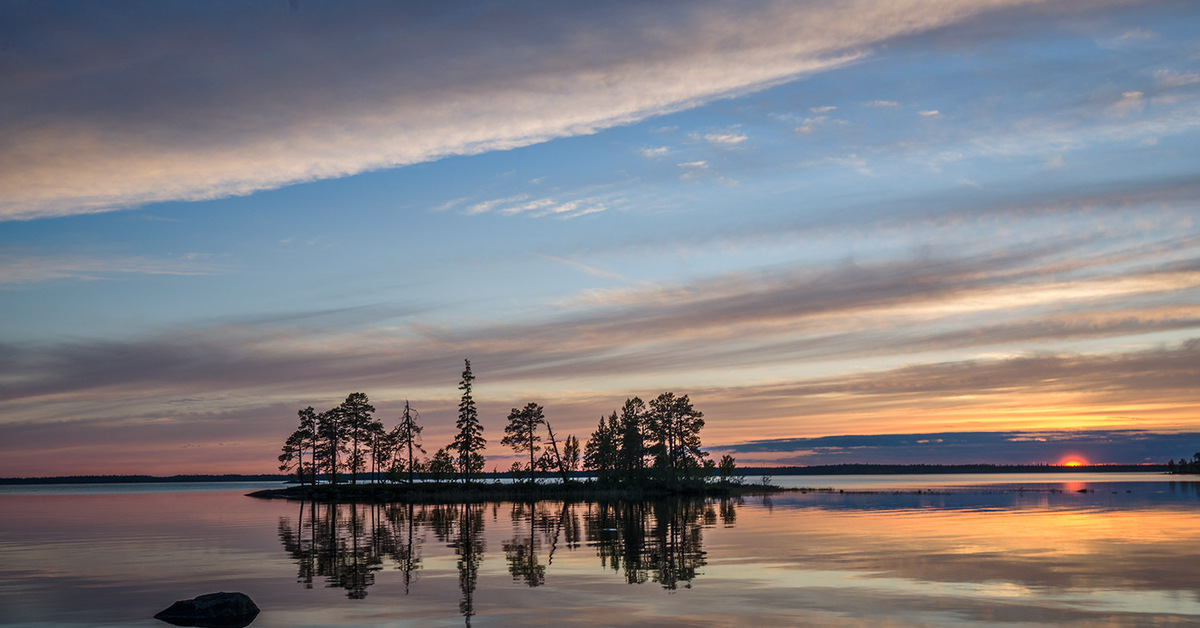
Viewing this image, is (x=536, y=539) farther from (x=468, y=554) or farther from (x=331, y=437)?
(x=331, y=437)

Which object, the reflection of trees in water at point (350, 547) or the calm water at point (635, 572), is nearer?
the calm water at point (635, 572)

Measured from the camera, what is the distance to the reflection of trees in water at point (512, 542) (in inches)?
1257

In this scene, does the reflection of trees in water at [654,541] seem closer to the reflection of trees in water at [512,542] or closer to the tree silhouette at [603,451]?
the reflection of trees in water at [512,542]

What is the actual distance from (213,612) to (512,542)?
24.1 meters

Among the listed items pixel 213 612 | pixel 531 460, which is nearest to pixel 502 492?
pixel 531 460

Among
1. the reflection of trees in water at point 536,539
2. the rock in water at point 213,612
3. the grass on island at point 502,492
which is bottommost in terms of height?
the grass on island at point 502,492

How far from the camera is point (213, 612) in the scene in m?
22.9

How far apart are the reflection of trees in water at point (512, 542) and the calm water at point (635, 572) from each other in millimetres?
205

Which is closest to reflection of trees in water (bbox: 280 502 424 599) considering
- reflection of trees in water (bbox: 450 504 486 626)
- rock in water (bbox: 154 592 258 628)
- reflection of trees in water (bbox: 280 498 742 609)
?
reflection of trees in water (bbox: 280 498 742 609)

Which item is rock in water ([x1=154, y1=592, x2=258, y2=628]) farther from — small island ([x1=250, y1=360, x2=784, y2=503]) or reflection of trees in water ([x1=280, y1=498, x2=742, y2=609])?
small island ([x1=250, y1=360, x2=784, y2=503])

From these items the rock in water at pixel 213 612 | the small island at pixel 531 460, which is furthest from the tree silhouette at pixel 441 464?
the rock in water at pixel 213 612

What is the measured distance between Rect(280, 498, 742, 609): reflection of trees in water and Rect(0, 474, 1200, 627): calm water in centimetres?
20

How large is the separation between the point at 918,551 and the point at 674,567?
1239 cm

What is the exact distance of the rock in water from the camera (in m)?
22.7
